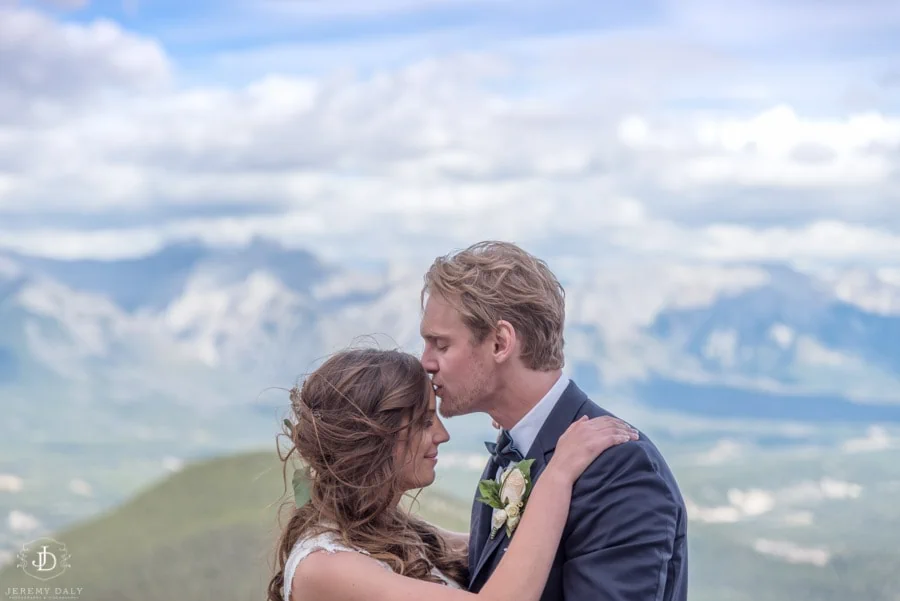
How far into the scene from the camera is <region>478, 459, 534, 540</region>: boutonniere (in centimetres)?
311

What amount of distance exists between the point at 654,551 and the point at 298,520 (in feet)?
3.83

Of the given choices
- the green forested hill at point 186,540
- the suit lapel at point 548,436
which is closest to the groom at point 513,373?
the suit lapel at point 548,436

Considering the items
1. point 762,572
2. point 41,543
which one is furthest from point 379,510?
point 762,572

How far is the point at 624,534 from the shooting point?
2799 millimetres

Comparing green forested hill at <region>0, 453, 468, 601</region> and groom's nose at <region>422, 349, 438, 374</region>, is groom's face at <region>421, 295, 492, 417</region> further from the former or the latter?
green forested hill at <region>0, 453, 468, 601</region>

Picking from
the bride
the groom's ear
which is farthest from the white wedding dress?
the groom's ear

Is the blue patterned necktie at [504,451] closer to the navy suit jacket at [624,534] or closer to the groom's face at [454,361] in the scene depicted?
the groom's face at [454,361]

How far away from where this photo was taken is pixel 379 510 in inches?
128

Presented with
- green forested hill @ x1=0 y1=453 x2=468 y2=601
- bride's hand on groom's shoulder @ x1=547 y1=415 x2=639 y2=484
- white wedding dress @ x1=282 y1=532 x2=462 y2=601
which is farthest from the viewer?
green forested hill @ x1=0 y1=453 x2=468 y2=601

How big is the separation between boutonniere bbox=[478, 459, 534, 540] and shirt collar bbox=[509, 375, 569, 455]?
8cm

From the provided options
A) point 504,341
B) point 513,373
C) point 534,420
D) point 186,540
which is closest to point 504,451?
point 534,420

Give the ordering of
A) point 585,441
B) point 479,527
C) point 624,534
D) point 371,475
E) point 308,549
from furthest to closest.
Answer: point 479,527 → point 371,475 → point 308,549 → point 585,441 → point 624,534

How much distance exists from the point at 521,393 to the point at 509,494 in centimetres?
32

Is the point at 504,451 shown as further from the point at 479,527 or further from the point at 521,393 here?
the point at 479,527
